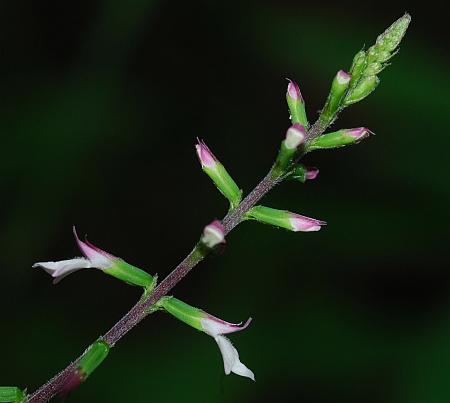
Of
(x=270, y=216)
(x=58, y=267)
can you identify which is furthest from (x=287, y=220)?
(x=58, y=267)

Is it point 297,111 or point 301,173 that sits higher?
point 297,111

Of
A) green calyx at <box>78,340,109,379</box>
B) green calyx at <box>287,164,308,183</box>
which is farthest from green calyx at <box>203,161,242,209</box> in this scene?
green calyx at <box>78,340,109,379</box>

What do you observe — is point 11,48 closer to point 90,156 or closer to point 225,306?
point 90,156

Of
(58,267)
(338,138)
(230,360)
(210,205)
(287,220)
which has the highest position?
(58,267)

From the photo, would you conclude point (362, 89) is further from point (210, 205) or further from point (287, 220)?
point (210, 205)

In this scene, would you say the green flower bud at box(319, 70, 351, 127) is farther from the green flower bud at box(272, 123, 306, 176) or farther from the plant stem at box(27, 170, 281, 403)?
the plant stem at box(27, 170, 281, 403)

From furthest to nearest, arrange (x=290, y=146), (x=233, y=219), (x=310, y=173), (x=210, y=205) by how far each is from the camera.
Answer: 1. (x=210, y=205)
2. (x=310, y=173)
3. (x=233, y=219)
4. (x=290, y=146)

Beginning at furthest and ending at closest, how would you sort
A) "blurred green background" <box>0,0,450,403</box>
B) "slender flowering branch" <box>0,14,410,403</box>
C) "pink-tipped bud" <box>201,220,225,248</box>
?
1. "blurred green background" <box>0,0,450,403</box>
2. "slender flowering branch" <box>0,14,410,403</box>
3. "pink-tipped bud" <box>201,220,225,248</box>
